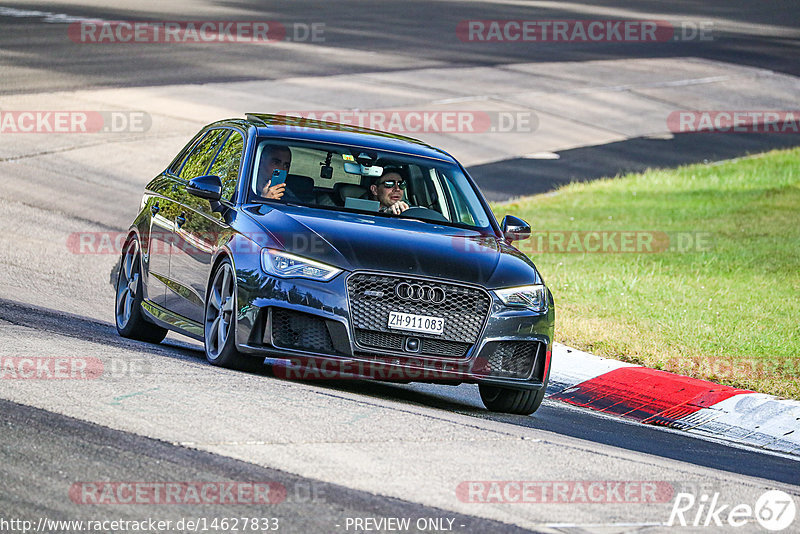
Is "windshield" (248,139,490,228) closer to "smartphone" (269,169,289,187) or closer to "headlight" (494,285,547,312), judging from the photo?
"smartphone" (269,169,289,187)

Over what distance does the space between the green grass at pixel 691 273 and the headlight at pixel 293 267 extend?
403 centimetres

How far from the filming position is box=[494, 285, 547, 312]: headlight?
29.6 feet

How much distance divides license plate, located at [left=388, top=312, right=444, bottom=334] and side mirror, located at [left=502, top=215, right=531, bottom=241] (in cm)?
158

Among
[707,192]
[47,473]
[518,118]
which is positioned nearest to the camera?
[47,473]

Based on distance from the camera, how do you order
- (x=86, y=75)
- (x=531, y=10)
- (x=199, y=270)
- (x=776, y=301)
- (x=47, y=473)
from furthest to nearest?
(x=531, y=10) < (x=86, y=75) < (x=776, y=301) < (x=199, y=270) < (x=47, y=473)

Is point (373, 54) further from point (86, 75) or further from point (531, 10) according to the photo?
point (531, 10)

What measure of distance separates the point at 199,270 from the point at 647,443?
3.20m

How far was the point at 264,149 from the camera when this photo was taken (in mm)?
10062

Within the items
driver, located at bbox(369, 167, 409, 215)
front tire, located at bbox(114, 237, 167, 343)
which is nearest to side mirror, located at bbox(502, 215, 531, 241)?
driver, located at bbox(369, 167, 409, 215)

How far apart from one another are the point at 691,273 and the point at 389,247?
8.14 m

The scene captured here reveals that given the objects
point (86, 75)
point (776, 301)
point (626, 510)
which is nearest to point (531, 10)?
point (86, 75)

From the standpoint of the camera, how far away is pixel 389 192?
10102mm

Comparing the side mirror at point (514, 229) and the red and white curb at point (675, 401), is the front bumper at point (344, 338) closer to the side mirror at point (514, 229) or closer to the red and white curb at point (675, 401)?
the side mirror at point (514, 229)

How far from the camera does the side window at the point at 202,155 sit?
10.8 m
